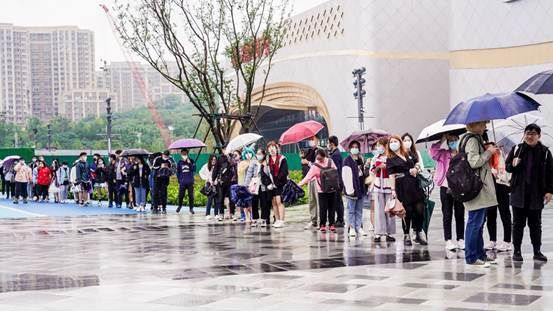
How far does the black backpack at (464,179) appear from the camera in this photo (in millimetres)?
8438

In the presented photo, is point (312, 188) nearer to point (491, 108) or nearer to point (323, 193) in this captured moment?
point (323, 193)

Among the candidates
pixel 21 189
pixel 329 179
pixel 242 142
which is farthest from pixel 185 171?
pixel 21 189

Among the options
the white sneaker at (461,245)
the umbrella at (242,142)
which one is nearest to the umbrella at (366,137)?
the umbrella at (242,142)

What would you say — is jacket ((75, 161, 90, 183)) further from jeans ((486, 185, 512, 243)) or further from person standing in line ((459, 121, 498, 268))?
person standing in line ((459, 121, 498, 268))

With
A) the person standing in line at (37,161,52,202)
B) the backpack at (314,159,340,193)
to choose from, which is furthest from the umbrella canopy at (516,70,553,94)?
the person standing in line at (37,161,52,202)

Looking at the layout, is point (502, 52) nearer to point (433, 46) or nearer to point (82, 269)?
point (433, 46)

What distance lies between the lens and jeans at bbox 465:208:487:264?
28.1 feet

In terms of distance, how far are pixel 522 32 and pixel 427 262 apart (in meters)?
30.1

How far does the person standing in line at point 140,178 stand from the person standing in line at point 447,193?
11400 millimetres

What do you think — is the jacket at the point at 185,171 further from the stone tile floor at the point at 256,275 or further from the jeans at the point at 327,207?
the jeans at the point at 327,207

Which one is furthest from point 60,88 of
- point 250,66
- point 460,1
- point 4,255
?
point 4,255

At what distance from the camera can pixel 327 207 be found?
A: 13.2 m

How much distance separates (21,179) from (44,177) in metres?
0.79

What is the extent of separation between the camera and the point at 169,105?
106 m
